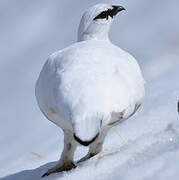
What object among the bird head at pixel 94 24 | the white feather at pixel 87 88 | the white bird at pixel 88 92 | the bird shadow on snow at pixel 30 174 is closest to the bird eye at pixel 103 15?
the bird head at pixel 94 24

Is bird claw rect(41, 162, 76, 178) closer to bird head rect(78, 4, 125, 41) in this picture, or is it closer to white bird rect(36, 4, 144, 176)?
white bird rect(36, 4, 144, 176)

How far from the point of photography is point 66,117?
4.17 metres

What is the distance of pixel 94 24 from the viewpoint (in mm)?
6137

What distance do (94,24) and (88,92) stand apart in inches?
80.6

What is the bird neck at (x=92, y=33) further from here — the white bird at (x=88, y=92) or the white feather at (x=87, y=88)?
the white feather at (x=87, y=88)

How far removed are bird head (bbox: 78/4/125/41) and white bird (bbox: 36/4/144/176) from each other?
838 mm

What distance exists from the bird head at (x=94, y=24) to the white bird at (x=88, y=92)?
84 centimetres

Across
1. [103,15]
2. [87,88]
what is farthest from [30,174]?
[103,15]

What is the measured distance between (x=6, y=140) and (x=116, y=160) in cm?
521

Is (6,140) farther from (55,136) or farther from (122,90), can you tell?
(122,90)

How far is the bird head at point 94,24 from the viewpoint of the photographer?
6.09m

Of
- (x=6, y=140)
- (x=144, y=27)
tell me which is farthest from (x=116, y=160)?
(x=144, y=27)

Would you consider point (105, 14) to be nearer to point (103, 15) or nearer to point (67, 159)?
point (103, 15)

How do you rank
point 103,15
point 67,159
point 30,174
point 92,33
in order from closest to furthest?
point 67,159, point 30,174, point 92,33, point 103,15
